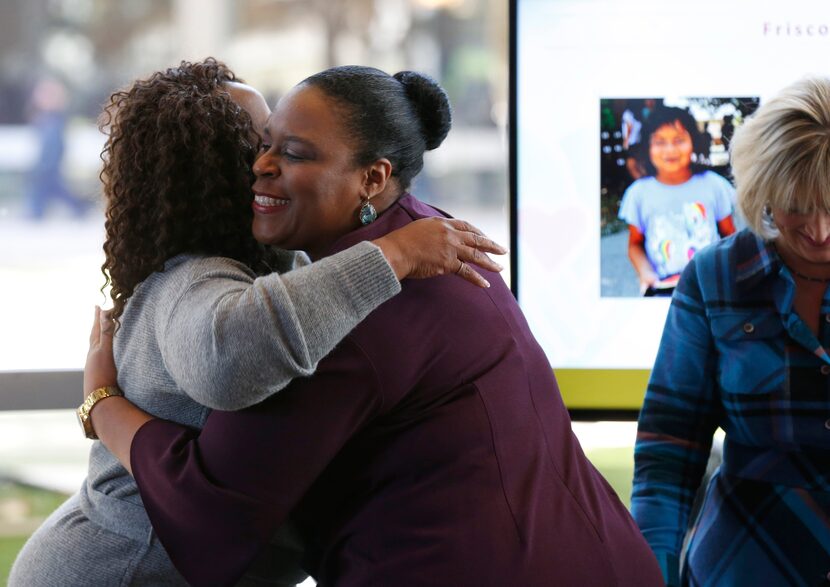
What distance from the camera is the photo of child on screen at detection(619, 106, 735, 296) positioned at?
2.63m

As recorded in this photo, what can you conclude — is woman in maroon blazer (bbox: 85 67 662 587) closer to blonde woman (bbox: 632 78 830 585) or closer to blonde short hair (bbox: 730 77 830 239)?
blonde woman (bbox: 632 78 830 585)

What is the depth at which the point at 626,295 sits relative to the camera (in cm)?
268

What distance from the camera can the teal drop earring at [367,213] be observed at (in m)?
1.62

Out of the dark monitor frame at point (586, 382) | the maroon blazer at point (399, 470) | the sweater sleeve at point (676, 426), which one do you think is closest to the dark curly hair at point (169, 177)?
the maroon blazer at point (399, 470)

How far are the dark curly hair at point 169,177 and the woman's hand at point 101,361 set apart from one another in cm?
8

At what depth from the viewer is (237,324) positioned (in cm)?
133

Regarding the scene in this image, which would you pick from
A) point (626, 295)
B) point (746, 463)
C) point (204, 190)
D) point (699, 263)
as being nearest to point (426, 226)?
point (204, 190)

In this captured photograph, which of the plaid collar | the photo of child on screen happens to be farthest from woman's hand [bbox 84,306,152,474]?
the photo of child on screen

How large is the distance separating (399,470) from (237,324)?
325 mm

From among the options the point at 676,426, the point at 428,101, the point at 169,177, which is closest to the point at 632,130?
the point at 676,426

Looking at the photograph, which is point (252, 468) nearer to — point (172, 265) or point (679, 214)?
point (172, 265)

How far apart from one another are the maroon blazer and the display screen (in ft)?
3.89

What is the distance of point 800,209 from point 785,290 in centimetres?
18

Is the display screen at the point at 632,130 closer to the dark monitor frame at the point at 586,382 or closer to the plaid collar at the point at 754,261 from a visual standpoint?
the dark monitor frame at the point at 586,382
